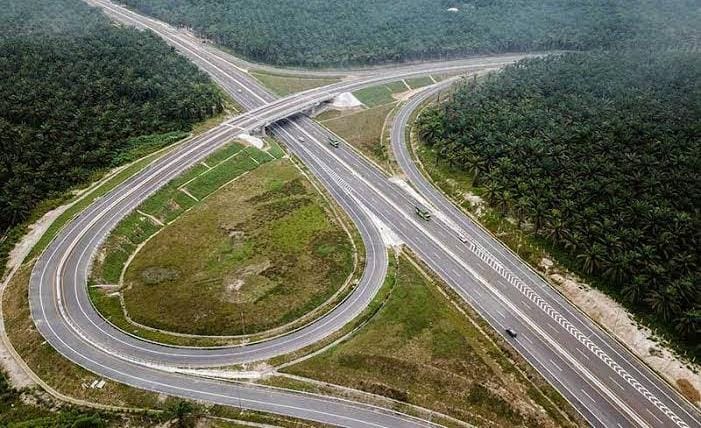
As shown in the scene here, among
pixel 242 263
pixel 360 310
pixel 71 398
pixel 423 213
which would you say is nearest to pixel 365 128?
pixel 423 213

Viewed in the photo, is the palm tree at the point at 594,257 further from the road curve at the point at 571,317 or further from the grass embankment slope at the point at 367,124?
the grass embankment slope at the point at 367,124

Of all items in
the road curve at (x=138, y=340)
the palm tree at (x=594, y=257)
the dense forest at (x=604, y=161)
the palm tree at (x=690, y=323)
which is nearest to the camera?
the road curve at (x=138, y=340)

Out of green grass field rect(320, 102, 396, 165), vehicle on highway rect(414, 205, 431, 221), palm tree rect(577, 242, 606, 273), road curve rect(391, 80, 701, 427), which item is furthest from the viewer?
green grass field rect(320, 102, 396, 165)

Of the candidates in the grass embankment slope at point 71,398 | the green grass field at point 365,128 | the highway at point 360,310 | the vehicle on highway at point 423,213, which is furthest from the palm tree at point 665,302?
the green grass field at point 365,128

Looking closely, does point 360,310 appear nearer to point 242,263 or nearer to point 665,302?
point 242,263

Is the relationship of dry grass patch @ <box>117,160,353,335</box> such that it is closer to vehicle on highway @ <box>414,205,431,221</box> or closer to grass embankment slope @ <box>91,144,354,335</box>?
grass embankment slope @ <box>91,144,354,335</box>

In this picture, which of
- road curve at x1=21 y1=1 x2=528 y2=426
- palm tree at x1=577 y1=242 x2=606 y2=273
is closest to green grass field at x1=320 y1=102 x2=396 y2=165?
road curve at x1=21 y1=1 x2=528 y2=426
